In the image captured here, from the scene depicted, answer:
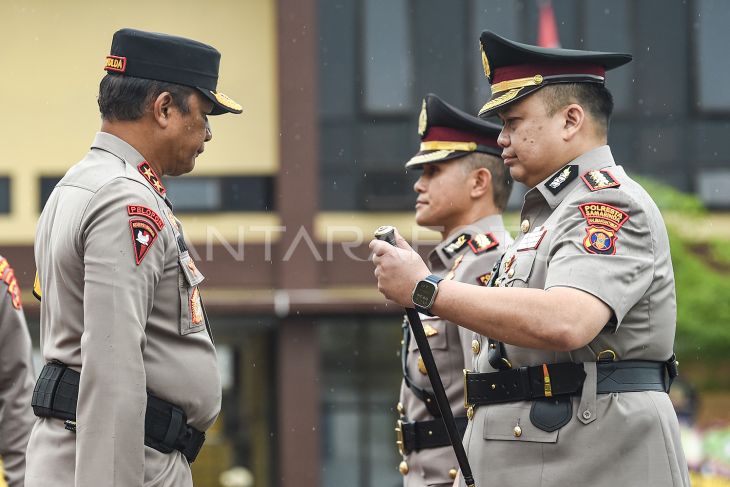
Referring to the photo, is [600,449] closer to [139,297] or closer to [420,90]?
[139,297]

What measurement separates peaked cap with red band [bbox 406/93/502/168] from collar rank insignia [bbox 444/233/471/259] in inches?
14.0

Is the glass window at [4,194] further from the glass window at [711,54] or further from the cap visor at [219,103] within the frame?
the cap visor at [219,103]

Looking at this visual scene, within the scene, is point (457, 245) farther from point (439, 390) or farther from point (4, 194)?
point (4, 194)

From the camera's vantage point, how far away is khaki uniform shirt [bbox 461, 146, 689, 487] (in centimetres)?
303

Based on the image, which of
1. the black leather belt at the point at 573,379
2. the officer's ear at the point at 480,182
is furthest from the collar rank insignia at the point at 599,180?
the officer's ear at the point at 480,182

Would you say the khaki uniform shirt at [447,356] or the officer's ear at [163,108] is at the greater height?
the officer's ear at [163,108]

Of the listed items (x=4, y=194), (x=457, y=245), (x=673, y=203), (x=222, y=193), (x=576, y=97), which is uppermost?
(x=576, y=97)

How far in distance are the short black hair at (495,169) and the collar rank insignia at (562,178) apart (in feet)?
4.65

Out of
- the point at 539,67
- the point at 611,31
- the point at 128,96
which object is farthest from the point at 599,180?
the point at 611,31

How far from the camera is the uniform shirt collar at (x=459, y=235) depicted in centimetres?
451

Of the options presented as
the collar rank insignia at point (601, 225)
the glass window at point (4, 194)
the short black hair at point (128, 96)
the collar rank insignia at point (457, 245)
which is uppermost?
A: the short black hair at point (128, 96)

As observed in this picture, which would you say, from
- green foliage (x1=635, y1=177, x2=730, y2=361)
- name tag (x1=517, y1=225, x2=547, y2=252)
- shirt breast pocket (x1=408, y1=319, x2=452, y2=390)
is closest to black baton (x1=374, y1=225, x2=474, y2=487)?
name tag (x1=517, y1=225, x2=547, y2=252)

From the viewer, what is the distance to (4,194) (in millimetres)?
14352

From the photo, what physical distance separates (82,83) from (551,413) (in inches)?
448
